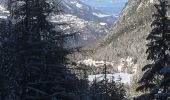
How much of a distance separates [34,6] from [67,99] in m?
4.15

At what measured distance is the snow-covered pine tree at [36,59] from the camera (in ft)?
67.8

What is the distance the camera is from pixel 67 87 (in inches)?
852

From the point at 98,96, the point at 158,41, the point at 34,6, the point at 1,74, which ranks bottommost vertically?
the point at 98,96

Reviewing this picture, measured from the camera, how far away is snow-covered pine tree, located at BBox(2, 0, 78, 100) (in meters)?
20.7

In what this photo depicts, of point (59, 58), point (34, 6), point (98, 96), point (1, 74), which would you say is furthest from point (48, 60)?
point (98, 96)

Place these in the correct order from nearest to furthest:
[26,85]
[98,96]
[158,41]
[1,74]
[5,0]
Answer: [26,85] < [5,0] < [158,41] < [1,74] < [98,96]

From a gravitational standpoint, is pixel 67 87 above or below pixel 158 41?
below

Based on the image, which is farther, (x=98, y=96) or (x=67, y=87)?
(x=98, y=96)

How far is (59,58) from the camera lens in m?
21.9

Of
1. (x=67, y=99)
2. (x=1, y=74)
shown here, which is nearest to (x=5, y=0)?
(x=67, y=99)

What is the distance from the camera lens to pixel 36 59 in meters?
20.8

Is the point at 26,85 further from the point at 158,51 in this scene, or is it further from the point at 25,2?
the point at 158,51

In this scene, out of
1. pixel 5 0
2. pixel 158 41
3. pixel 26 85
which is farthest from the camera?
pixel 158 41

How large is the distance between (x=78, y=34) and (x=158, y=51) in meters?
5.55
